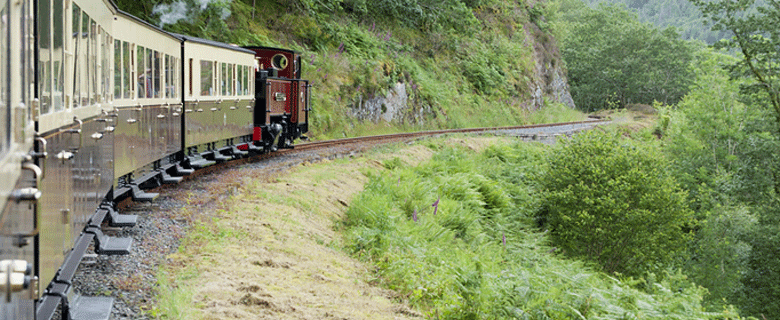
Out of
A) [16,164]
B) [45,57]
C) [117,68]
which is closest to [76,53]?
[45,57]

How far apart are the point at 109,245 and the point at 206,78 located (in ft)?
23.7

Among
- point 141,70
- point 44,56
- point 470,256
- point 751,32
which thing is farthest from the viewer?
point 751,32

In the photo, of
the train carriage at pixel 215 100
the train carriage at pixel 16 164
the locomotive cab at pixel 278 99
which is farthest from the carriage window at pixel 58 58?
the locomotive cab at pixel 278 99

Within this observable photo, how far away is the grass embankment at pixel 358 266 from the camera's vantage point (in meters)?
6.80

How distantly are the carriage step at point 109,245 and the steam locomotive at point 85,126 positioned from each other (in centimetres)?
1

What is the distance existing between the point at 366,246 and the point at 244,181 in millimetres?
3183

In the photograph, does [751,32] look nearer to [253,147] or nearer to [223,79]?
[253,147]

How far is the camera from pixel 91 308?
17.5 ft

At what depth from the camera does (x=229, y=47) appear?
1483 centimetres

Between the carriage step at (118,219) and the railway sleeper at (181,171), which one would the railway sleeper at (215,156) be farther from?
the carriage step at (118,219)

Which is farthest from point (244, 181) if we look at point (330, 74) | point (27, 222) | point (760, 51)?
point (760, 51)

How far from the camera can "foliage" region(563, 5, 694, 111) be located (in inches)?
2584

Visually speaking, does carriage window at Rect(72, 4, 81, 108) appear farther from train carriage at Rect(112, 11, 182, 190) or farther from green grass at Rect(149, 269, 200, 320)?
train carriage at Rect(112, 11, 182, 190)

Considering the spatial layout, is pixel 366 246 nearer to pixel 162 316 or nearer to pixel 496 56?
pixel 162 316
